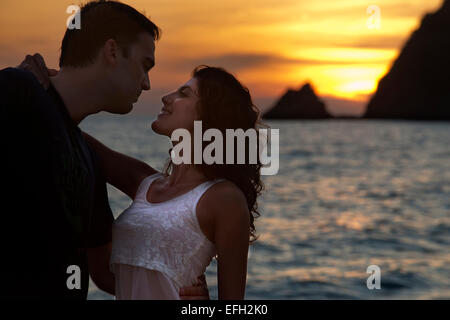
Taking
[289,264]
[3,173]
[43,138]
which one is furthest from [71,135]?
[289,264]

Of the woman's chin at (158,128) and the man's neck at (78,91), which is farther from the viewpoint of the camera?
the woman's chin at (158,128)

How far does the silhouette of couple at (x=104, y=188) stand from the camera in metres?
2.22

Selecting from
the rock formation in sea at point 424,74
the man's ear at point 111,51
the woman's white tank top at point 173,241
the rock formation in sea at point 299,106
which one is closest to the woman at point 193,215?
the woman's white tank top at point 173,241

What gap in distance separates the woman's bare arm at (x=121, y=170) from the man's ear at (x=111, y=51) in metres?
0.67

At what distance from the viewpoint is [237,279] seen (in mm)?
2654

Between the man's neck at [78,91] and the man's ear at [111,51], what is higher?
the man's ear at [111,51]

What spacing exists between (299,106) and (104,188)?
565ft

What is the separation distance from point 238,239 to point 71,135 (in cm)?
87

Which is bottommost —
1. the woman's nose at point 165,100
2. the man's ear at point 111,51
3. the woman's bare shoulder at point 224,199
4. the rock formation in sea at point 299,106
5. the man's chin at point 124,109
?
the woman's bare shoulder at point 224,199

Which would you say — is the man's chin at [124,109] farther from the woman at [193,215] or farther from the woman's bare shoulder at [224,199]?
the woman's bare shoulder at [224,199]

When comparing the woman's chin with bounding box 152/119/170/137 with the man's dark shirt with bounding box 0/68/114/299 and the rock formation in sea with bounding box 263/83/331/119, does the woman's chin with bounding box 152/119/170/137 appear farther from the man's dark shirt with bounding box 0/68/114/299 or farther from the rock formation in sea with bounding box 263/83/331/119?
the rock formation in sea with bounding box 263/83/331/119

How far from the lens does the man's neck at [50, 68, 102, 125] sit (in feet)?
8.40

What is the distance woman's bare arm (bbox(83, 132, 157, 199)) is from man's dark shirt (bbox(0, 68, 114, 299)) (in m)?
0.82
